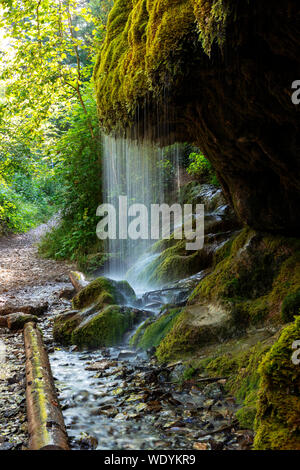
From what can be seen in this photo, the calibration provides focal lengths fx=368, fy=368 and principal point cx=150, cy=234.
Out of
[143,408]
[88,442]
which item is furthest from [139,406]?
[88,442]

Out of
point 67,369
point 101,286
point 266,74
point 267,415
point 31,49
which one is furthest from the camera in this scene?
point 31,49

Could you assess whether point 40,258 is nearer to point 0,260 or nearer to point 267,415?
point 0,260

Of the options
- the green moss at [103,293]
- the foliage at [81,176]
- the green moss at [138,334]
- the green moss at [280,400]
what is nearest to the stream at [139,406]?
the green moss at [138,334]

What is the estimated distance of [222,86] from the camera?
156 inches

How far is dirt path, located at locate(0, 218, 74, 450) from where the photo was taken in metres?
3.43

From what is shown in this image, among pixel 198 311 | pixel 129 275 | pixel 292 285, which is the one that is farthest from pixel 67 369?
pixel 129 275

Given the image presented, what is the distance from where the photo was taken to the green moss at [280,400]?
2.26 meters

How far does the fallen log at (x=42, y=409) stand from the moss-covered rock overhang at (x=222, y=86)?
10.7ft

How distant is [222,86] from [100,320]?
13.3ft

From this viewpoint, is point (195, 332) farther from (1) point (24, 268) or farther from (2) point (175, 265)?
(1) point (24, 268)

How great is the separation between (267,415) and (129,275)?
7544 mm

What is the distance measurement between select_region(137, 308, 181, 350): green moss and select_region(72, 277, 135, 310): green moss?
1456 mm

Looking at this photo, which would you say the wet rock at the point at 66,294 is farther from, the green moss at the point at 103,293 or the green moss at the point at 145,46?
the green moss at the point at 145,46
